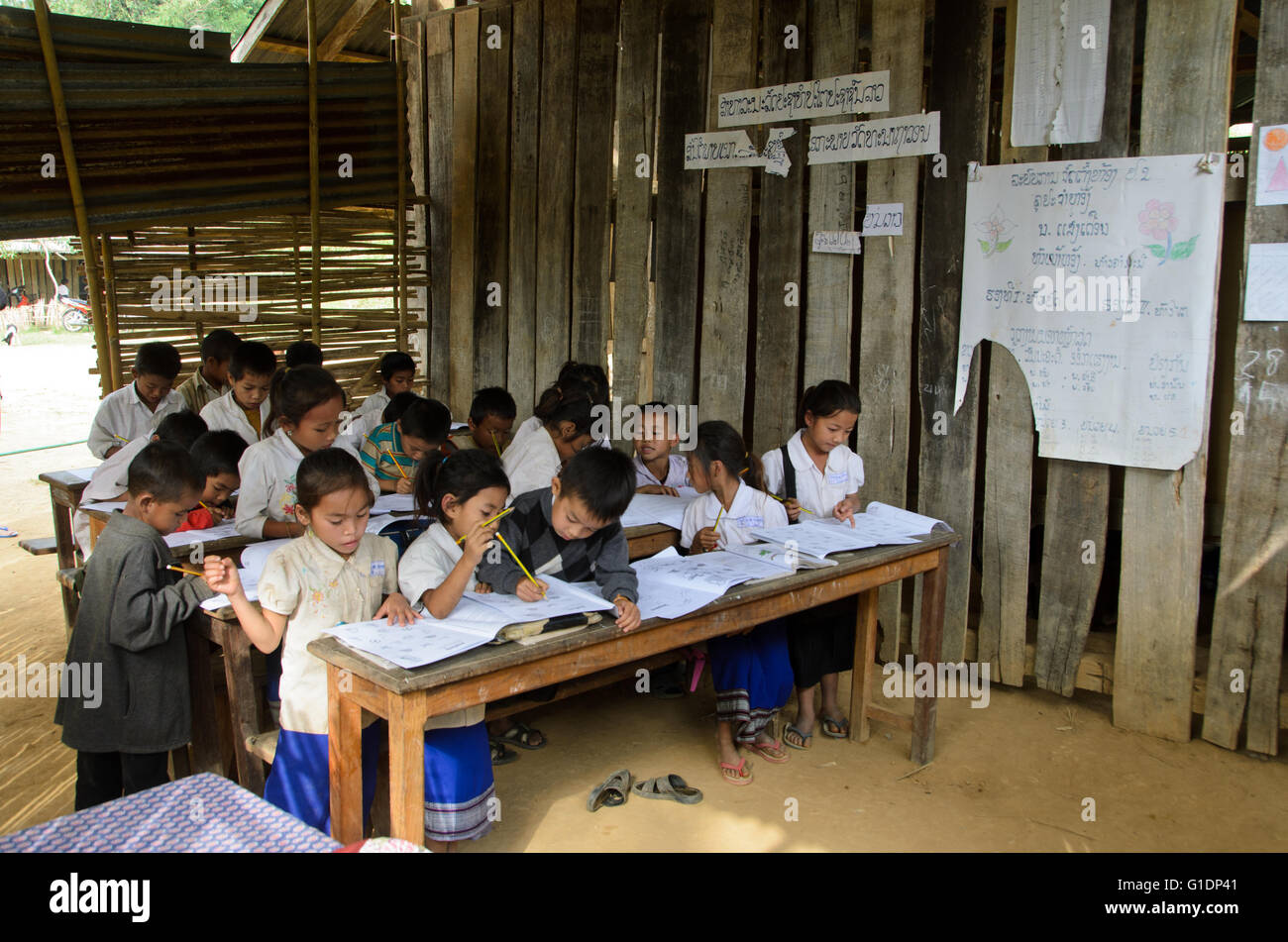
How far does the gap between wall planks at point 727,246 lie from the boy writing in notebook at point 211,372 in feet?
8.37

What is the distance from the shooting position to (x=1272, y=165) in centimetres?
368

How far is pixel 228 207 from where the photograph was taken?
17.0ft

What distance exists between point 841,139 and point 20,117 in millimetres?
3654

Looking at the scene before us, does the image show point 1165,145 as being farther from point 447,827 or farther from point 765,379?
point 447,827

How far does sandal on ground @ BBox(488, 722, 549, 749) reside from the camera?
Answer: 3.96 m

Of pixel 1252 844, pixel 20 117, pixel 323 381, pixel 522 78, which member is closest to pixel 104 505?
pixel 323 381

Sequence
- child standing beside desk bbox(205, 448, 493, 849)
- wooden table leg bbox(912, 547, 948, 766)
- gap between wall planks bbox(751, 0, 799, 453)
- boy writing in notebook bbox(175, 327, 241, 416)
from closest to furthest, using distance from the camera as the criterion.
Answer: child standing beside desk bbox(205, 448, 493, 849), wooden table leg bbox(912, 547, 948, 766), gap between wall planks bbox(751, 0, 799, 453), boy writing in notebook bbox(175, 327, 241, 416)

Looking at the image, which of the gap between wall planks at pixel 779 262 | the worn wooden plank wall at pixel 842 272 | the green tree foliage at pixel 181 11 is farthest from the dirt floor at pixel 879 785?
the green tree foliage at pixel 181 11

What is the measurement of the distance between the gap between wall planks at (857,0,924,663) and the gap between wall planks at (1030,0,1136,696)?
2.26 feet

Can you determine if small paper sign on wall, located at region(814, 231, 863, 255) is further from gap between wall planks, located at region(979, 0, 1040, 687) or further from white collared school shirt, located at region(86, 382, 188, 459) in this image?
white collared school shirt, located at region(86, 382, 188, 459)

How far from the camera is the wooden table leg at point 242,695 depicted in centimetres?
294

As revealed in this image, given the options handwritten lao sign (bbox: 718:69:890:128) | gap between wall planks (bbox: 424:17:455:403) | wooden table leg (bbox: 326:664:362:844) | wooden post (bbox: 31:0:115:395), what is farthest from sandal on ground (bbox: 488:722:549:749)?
gap between wall planks (bbox: 424:17:455:403)

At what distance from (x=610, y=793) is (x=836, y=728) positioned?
114 centimetres

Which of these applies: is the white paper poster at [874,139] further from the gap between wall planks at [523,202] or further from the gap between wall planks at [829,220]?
the gap between wall planks at [523,202]
